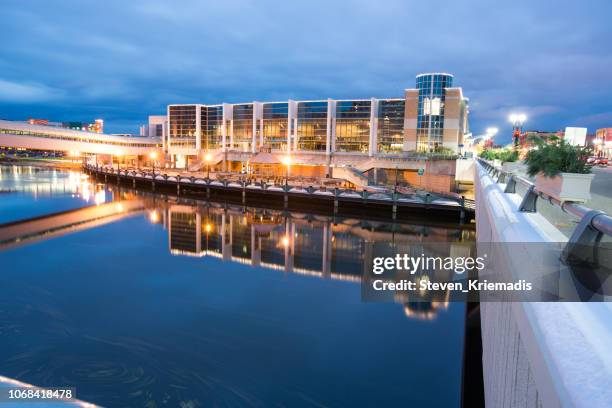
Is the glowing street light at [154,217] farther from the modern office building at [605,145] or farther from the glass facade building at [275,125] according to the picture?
the modern office building at [605,145]

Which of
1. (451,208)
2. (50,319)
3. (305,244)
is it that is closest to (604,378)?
(50,319)

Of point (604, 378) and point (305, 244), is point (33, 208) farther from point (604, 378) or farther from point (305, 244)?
point (604, 378)

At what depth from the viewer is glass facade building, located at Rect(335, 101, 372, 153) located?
6562 cm

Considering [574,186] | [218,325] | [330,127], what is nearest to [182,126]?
[330,127]

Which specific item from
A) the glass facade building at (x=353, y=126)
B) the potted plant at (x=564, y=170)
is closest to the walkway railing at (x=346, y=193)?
the potted plant at (x=564, y=170)

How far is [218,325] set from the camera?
43.5 ft

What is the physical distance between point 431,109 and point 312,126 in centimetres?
1993

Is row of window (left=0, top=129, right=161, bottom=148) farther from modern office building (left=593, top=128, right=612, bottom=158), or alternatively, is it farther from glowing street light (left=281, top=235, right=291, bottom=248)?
modern office building (left=593, top=128, right=612, bottom=158)

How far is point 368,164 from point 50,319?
48.8m

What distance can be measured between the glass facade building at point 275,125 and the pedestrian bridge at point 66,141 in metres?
36.7

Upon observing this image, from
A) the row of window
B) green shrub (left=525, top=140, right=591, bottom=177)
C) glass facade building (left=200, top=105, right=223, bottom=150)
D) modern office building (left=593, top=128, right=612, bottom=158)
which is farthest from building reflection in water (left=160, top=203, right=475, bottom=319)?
modern office building (left=593, top=128, right=612, bottom=158)

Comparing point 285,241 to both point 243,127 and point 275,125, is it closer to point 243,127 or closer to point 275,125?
point 275,125

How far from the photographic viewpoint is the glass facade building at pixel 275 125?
7131 cm

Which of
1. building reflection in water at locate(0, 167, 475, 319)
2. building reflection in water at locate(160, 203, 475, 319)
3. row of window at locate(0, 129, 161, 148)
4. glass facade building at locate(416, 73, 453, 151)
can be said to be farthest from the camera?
row of window at locate(0, 129, 161, 148)
